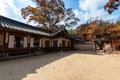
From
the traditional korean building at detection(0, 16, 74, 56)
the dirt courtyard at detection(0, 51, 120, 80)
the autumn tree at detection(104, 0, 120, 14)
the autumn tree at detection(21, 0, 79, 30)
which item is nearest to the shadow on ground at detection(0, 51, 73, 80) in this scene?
the dirt courtyard at detection(0, 51, 120, 80)

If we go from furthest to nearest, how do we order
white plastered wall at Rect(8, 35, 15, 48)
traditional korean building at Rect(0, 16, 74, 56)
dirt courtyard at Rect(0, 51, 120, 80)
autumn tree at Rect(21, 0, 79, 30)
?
1. autumn tree at Rect(21, 0, 79, 30)
2. white plastered wall at Rect(8, 35, 15, 48)
3. traditional korean building at Rect(0, 16, 74, 56)
4. dirt courtyard at Rect(0, 51, 120, 80)

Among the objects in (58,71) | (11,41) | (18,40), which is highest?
(18,40)

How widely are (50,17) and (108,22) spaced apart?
44.2ft

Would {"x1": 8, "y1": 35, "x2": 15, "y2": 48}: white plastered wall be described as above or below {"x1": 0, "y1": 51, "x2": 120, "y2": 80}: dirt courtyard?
above

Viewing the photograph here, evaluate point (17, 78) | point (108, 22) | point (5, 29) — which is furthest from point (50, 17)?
point (17, 78)

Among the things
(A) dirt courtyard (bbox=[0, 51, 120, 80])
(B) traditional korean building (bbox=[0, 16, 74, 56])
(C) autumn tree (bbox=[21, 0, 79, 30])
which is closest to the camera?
(A) dirt courtyard (bbox=[0, 51, 120, 80])

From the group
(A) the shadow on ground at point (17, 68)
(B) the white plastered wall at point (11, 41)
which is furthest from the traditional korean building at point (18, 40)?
(A) the shadow on ground at point (17, 68)

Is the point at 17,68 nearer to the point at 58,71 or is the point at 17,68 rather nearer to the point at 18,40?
the point at 58,71

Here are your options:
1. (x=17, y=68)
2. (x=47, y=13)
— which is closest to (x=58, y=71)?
(x=17, y=68)

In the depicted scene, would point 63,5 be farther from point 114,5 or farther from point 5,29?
point 5,29

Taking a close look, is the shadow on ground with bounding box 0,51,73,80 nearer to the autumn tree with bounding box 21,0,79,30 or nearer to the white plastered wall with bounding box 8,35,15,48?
the white plastered wall with bounding box 8,35,15,48

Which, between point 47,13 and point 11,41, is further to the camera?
point 47,13

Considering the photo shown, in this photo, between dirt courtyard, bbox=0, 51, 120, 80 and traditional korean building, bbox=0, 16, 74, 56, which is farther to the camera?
traditional korean building, bbox=0, 16, 74, 56

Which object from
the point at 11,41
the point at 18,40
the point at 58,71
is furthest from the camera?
the point at 18,40
